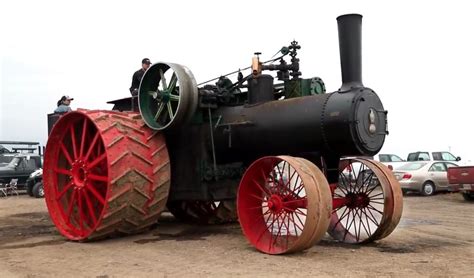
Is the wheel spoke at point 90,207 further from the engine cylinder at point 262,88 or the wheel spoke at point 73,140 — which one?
the engine cylinder at point 262,88

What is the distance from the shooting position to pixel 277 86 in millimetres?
8047

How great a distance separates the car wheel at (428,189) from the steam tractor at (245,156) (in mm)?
11374

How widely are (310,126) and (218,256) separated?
202 centimetres

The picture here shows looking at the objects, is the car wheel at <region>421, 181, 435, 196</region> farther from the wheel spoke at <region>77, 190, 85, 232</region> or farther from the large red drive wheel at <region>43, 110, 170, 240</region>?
the wheel spoke at <region>77, 190, 85, 232</region>

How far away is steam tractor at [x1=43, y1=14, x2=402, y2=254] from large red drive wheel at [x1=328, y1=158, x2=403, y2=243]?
0.05 feet

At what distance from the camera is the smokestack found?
22.2ft

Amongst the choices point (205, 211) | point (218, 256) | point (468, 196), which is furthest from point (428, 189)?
point (218, 256)

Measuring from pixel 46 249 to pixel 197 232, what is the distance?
2.47 metres

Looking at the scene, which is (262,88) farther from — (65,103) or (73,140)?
(65,103)

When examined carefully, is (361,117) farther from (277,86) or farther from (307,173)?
(277,86)

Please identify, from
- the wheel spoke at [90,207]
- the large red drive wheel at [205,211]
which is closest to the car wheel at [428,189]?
the large red drive wheel at [205,211]

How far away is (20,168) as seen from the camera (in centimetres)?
2302

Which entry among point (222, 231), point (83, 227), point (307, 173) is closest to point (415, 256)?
point (307, 173)

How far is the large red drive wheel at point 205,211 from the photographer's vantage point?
32.0 feet
